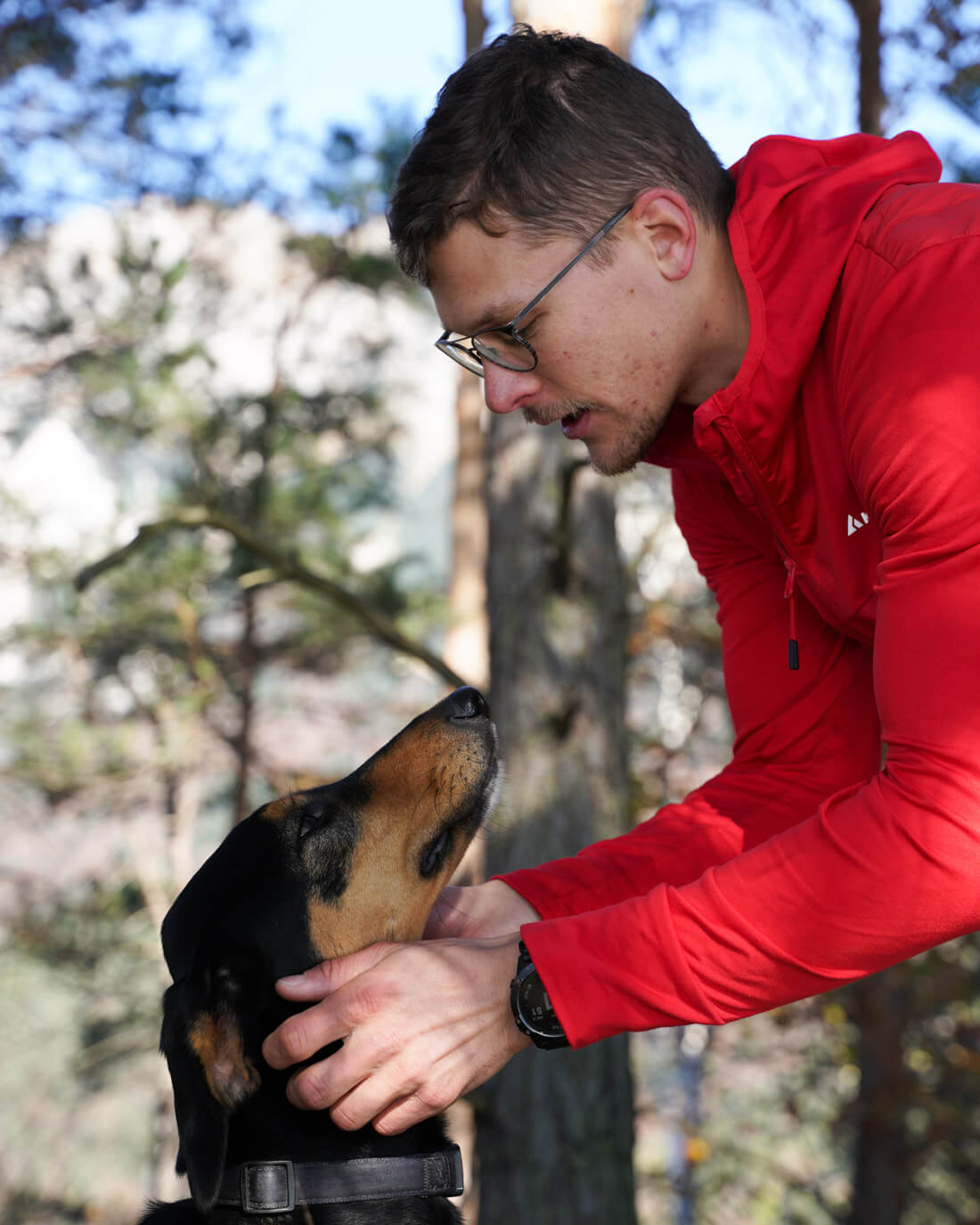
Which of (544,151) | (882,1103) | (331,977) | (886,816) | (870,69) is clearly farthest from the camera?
(882,1103)

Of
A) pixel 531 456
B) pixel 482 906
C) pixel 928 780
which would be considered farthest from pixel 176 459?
pixel 928 780

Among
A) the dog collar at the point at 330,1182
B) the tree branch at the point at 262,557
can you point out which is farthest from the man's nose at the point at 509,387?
the tree branch at the point at 262,557

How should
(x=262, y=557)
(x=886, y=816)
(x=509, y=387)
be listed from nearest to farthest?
1. (x=886, y=816)
2. (x=509, y=387)
3. (x=262, y=557)

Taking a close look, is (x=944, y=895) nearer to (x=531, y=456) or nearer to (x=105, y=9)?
(x=531, y=456)

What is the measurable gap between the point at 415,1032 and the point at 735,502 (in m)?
1.47

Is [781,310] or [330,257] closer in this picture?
[781,310]

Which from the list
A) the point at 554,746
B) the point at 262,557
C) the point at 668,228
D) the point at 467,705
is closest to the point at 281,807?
the point at 467,705

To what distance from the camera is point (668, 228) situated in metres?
2.25

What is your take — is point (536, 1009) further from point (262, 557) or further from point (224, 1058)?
point (262, 557)

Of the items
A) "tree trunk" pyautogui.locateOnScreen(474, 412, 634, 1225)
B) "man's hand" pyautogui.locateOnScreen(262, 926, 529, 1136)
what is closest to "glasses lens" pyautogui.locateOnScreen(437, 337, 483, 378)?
"man's hand" pyautogui.locateOnScreen(262, 926, 529, 1136)

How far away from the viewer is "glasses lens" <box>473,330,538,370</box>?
7.71ft

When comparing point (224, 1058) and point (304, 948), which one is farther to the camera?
point (304, 948)

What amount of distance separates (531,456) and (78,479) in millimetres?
10416

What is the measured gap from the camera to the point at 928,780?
164 cm
